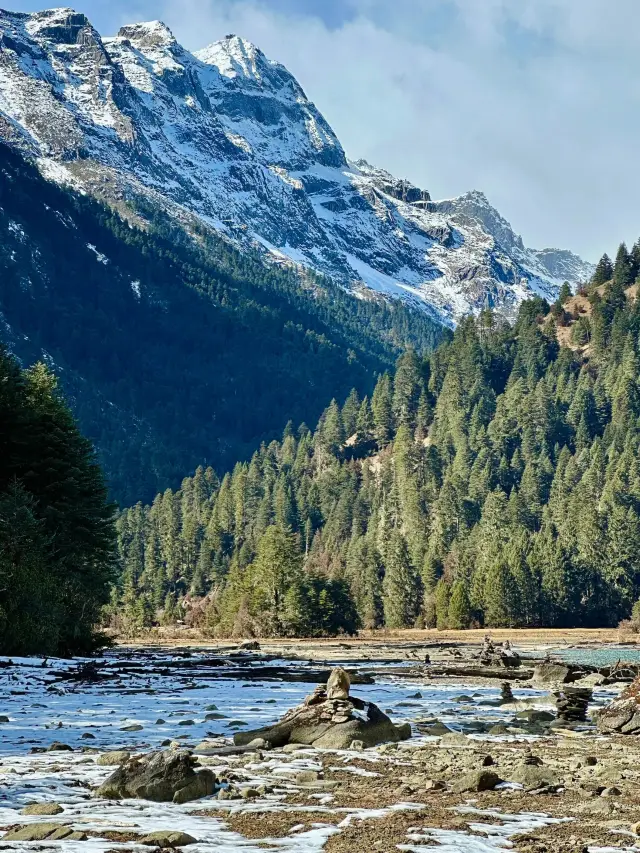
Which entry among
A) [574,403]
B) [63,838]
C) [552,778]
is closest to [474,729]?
[552,778]

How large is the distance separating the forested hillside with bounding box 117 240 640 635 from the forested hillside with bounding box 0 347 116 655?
4564cm

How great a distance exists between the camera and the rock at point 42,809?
11.7 m

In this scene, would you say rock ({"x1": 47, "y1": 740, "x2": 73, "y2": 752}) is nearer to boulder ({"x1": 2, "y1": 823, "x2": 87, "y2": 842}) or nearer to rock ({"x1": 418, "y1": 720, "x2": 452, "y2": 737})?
boulder ({"x1": 2, "y1": 823, "x2": 87, "y2": 842})

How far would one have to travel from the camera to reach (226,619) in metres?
102

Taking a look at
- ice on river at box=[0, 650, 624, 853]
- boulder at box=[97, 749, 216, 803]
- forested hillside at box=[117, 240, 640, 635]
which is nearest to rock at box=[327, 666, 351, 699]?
ice on river at box=[0, 650, 624, 853]

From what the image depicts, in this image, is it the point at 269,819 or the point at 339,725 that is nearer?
the point at 269,819

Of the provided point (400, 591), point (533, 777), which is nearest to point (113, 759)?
point (533, 777)

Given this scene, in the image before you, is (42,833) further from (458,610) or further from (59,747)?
(458,610)

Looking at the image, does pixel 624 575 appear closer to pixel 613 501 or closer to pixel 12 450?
pixel 613 501

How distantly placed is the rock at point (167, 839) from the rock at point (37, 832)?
87 centimetres

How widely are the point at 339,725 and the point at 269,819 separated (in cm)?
722

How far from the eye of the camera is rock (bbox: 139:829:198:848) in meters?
10.5

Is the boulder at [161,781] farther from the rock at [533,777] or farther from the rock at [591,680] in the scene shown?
the rock at [591,680]

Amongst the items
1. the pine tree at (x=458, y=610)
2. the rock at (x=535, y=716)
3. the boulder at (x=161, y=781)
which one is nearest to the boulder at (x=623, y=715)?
the rock at (x=535, y=716)
